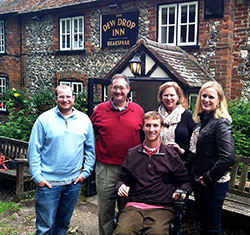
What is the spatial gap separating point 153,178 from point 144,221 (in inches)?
16.5

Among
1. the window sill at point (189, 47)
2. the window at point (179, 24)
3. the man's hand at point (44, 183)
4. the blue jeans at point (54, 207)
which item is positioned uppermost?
the window at point (179, 24)

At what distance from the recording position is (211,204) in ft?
8.61

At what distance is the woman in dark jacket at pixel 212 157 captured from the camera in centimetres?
249

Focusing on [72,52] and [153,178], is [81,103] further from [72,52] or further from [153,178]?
[153,178]

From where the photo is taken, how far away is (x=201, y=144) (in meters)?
2.65

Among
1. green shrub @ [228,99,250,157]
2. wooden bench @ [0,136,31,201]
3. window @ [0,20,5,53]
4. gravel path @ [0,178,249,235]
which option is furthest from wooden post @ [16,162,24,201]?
window @ [0,20,5,53]

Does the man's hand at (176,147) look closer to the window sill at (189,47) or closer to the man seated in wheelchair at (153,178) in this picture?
the man seated in wheelchair at (153,178)

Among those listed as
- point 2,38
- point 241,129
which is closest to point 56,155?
point 241,129

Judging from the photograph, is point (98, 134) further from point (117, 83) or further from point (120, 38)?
point (120, 38)

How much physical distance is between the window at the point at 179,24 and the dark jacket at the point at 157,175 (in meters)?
5.80

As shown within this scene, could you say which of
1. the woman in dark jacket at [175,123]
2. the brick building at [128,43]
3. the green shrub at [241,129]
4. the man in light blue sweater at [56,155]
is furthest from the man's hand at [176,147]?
the brick building at [128,43]

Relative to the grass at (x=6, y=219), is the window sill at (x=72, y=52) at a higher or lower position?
higher

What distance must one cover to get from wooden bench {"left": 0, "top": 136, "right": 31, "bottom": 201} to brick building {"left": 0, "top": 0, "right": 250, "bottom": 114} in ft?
7.52

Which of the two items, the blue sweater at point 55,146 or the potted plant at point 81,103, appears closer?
the blue sweater at point 55,146
